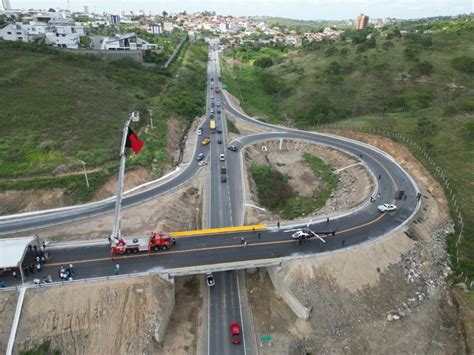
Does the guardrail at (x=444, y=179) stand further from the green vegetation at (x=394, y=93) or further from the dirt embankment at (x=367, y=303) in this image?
the dirt embankment at (x=367, y=303)

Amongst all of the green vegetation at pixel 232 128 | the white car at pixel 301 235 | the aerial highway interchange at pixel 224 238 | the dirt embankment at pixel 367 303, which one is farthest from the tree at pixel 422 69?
the white car at pixel 301 235

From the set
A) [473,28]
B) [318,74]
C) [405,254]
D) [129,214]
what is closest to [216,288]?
[129,214]

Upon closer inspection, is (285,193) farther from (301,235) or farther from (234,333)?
(234,333)

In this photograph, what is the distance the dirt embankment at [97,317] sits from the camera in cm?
3431

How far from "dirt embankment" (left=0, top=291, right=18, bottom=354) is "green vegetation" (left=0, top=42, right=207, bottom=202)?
67.7 feet

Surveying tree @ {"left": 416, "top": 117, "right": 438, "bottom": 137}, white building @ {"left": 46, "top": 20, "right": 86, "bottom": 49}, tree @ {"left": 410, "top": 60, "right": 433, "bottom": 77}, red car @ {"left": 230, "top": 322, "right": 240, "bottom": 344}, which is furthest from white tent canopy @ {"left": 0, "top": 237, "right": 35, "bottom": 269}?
tree @ {"left": 410, "top": 60, "right": 433, "bottom": 77}

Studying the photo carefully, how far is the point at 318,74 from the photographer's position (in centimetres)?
12112

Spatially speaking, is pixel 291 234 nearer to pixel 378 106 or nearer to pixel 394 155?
pixel 394 155

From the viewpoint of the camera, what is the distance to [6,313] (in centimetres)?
3528

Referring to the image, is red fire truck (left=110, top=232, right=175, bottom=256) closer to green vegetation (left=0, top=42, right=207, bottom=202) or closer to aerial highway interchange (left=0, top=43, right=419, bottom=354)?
aerial highway interchange (left=0, top=43, right=419, bottom=354)

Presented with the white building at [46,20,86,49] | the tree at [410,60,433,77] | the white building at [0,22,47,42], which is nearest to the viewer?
the tree at [410,60,433,77]

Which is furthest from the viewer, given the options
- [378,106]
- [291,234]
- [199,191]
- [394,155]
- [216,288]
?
[378,106]

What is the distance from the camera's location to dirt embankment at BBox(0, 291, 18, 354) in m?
33.8

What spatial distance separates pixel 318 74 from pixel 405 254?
293ft
